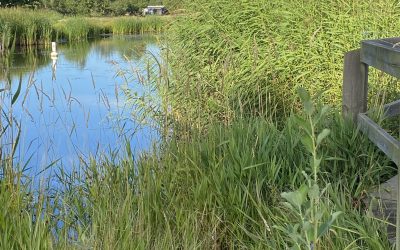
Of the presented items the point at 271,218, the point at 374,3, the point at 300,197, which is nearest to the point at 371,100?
the point at 374,3

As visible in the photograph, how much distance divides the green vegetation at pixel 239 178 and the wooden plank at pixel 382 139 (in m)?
0.15

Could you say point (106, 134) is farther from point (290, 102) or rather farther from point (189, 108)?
point (290, 102)

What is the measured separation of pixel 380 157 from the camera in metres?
3.28

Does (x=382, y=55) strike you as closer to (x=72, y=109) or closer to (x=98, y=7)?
(x=72, y=109)

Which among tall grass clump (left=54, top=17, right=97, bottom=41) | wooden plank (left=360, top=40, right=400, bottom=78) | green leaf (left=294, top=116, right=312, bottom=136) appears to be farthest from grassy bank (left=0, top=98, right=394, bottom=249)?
tall grass clump (left=54, top=17, right=97, bottom=41)

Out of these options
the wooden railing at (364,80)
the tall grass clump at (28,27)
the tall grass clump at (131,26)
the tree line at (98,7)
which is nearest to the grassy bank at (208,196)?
the wooden railing at (364,80)

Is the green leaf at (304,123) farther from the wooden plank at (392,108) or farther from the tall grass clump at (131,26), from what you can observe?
the tall grass clump at (131,26)

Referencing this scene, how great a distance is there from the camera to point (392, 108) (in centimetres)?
340

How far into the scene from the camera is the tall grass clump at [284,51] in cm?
495

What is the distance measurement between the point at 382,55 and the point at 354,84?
2.12 feet

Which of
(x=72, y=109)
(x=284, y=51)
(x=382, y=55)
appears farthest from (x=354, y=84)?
(x=72, y=109)

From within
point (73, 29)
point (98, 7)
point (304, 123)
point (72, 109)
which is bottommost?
point (72, 109)

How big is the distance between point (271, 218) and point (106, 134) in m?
3.29

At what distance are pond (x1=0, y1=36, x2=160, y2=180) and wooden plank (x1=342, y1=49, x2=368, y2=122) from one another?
1360 mm
